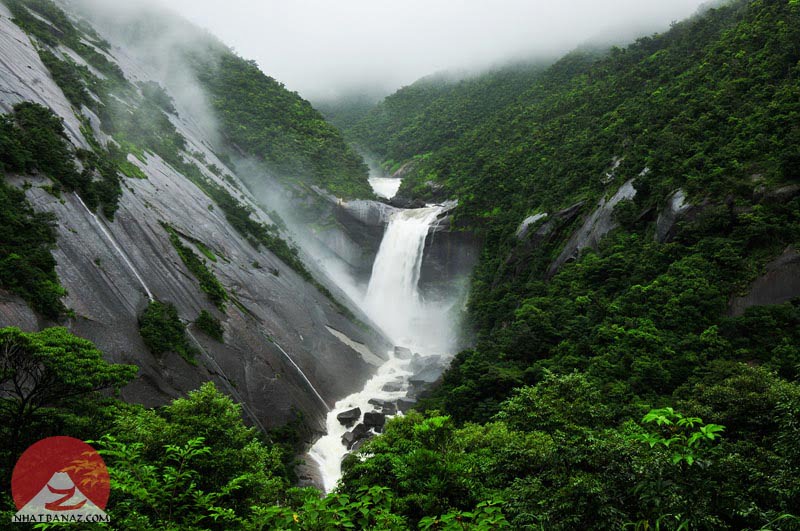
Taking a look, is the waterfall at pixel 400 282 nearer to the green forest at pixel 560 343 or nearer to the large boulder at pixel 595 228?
the green forest at pixel 560 343

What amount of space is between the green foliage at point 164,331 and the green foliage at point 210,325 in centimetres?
136

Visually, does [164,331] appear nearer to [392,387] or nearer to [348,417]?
[348,417]

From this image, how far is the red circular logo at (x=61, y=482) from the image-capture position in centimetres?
569

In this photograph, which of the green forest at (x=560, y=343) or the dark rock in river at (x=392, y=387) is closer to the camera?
the green forest at (x=560, y=343)

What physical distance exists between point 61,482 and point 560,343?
1842 cm

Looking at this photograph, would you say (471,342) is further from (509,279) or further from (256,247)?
(256,247)

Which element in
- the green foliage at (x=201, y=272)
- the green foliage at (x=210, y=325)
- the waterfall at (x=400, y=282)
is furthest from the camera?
the waterfall at (x=400, y=282)

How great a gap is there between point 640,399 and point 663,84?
3322 centimetres

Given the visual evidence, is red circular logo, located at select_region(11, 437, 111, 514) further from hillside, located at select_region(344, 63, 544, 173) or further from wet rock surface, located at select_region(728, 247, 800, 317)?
hillside, located at select_region(344, 63, 544, 173)

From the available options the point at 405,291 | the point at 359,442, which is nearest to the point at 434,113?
the point at 405,291

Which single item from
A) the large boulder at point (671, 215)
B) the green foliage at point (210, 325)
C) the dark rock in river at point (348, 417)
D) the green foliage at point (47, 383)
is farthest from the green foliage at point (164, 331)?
the large boulder at point (671, 215)

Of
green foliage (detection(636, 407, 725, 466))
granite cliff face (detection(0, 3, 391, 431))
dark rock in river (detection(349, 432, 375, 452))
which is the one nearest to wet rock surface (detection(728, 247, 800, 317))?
green foliage (detection(636, 407, 725, 466))

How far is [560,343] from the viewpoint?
20.4m

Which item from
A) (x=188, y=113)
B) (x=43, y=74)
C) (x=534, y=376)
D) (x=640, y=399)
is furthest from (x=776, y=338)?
(x=188, y=113)
